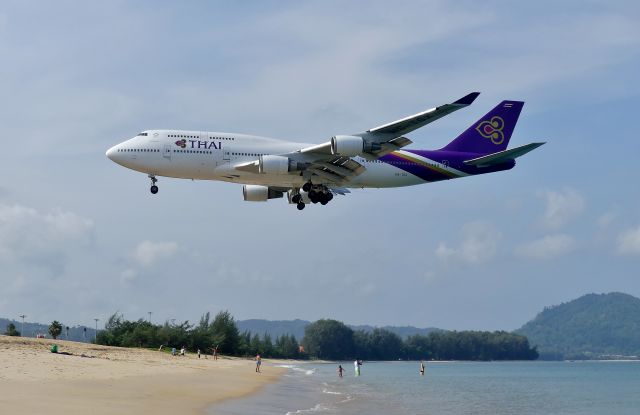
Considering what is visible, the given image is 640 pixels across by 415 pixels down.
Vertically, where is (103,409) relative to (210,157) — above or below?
below

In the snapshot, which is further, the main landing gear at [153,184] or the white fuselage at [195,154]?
the main landing gear at [153,184]

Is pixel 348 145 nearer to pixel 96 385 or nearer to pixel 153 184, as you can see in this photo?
pixel 153 184

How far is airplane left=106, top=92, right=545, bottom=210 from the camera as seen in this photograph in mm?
47906

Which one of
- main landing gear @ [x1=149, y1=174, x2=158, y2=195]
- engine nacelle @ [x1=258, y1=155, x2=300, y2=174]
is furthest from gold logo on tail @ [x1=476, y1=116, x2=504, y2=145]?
main landing gear @ [x1=149, y1=174, x2=158, y2=195]

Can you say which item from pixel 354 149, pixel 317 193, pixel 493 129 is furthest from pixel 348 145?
pixel 493 129

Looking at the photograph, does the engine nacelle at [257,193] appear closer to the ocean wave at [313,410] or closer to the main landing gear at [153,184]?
the main landing gear at [153,184]

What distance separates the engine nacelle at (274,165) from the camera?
48562 millimetres

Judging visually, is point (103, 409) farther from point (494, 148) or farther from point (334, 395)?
point (494, 148)

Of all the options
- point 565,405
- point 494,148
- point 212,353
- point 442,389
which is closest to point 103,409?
point 494,148

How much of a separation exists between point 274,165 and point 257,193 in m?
8.58

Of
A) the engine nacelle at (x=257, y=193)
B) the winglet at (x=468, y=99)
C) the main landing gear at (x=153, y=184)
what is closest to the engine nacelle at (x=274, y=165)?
the main landing gear at (x=153, y=184)

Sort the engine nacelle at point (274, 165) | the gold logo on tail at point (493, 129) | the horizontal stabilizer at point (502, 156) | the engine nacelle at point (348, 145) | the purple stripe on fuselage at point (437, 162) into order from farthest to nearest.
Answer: the gold logo on tail at point (493, 129)
the purple stripe on fuselage at point (437, 162)
the horizontal stabilizer at point (502, 156)
the engine nacelle at point (274, 165)
the engine nacelle at point (348, 145)

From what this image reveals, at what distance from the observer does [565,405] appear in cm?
6353

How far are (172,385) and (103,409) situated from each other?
16.6 metres
